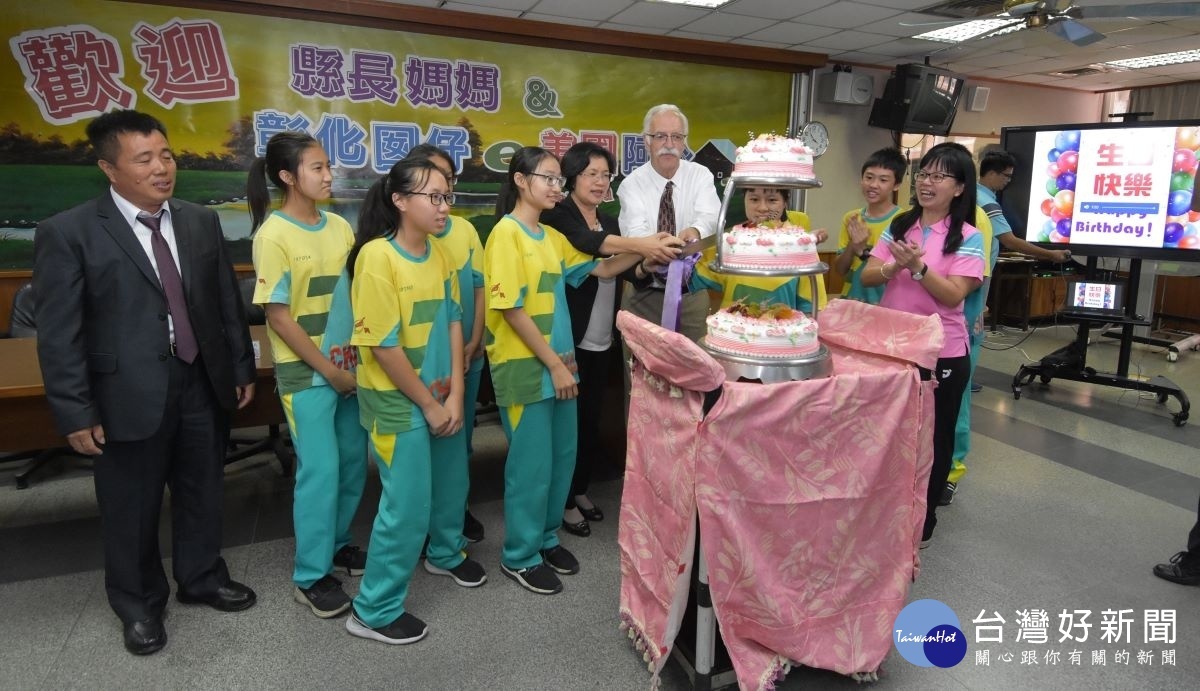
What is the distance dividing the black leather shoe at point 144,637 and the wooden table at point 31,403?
78cm

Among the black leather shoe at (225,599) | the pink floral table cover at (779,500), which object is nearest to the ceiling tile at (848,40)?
the pink floral table cover at (779,500)

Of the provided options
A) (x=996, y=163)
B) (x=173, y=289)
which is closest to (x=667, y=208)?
(x=173, y=289)

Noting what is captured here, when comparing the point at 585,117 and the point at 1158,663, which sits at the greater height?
the point at 585,117

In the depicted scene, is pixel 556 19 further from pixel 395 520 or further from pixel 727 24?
pixel 395 520

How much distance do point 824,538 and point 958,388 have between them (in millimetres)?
1111

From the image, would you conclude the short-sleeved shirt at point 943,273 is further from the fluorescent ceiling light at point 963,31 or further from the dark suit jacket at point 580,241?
the fluorescent ceiling light at point 963,31

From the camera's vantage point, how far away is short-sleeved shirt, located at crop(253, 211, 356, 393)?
2.09m

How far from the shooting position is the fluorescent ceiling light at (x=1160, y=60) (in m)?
6.84

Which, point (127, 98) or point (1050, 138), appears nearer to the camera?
point (127, 98)

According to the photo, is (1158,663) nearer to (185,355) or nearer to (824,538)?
(824,538)

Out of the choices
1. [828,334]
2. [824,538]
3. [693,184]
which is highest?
[693,184]

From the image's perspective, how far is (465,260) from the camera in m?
2.45

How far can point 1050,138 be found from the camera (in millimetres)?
4703

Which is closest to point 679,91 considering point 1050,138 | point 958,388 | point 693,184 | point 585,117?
point 585,117
